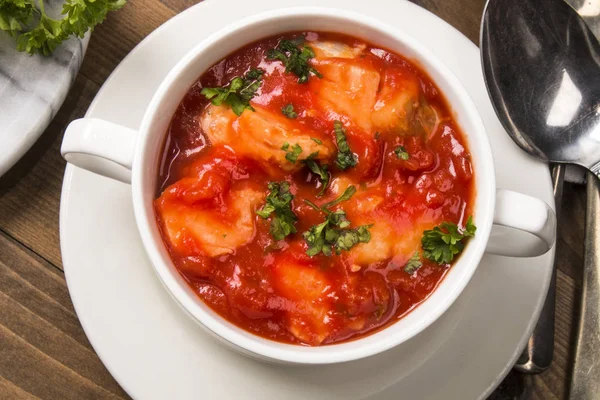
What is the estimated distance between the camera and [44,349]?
111 inches

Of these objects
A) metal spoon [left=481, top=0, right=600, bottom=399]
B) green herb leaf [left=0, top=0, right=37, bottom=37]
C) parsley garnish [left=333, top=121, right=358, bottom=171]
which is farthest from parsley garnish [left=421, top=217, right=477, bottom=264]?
green herb leaf [left=0, top=0, right=37, bottom=37]

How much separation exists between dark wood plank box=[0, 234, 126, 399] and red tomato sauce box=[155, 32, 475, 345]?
933 millimetres

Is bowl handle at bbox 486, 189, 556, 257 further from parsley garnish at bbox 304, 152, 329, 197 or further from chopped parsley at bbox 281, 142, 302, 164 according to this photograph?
chopped parsley at bbox 281, 142, 302, 164

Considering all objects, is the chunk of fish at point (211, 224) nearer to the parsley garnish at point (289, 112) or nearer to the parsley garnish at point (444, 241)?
the parsley garnish at point (289, 112)

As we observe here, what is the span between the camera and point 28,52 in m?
2.65

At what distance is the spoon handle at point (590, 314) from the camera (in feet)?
9.60

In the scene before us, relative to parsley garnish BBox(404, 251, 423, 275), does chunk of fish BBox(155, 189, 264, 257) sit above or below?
below

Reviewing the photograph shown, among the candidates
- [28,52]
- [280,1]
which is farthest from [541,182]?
[28,52]

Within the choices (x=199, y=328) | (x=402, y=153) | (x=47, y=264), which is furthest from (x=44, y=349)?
(x=402, y=153)

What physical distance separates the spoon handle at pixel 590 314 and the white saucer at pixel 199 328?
46 cm

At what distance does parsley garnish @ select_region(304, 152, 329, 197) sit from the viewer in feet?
7.21

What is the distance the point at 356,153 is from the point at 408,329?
58cm

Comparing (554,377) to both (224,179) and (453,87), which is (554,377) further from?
(224,179)

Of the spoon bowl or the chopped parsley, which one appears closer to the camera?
the chopped parsley
